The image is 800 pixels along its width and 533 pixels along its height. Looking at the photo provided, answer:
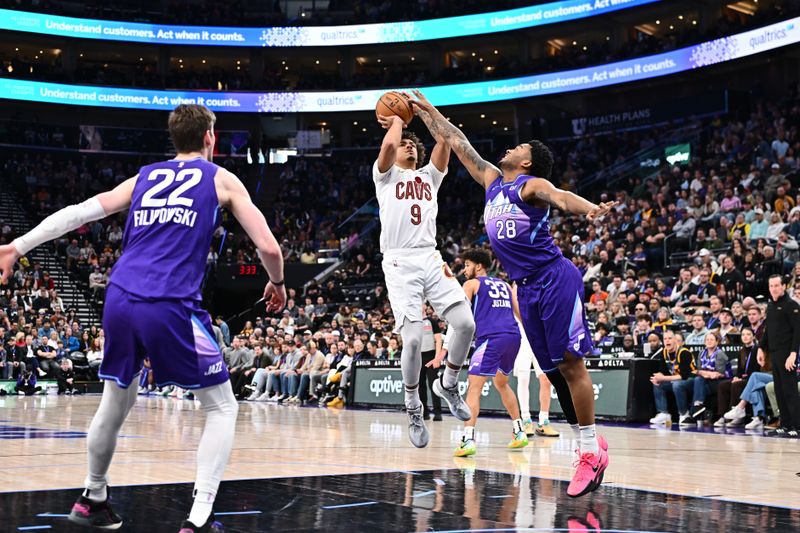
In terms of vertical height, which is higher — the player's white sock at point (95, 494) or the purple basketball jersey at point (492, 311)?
the purple basketball jersey at point (492, 311)

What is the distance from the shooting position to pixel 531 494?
20.7 feet

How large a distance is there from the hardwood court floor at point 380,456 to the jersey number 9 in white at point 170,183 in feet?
8.21

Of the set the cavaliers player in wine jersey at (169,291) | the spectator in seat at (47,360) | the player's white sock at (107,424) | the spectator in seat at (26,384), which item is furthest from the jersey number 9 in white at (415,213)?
the spectator in seat at (47,360)

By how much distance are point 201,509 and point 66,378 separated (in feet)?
→ 68.5

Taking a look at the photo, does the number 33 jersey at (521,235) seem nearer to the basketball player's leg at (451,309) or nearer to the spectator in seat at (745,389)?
the basketball player's leg at (451,309)

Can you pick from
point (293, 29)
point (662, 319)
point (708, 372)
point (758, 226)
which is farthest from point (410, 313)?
point (293, 29)

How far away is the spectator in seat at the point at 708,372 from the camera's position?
13594 millimetres

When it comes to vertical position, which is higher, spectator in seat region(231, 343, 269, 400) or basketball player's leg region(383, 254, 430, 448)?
basketball player's leg region(383, 254, 430, 448)

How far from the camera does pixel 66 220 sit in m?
4.56

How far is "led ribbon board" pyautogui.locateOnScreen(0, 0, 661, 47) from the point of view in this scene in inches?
1412

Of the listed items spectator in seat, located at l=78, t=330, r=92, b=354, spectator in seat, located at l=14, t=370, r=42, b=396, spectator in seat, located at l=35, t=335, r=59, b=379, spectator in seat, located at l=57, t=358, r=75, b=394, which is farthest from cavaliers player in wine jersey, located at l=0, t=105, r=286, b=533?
spectator in seat, located at l=78, t=330, r=92, b=354

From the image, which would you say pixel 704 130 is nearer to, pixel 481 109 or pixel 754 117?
pixel 754 117

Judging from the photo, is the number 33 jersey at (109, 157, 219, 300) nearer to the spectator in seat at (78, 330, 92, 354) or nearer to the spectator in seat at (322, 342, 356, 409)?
the spectator in seat at (322, 342, 356, 409)

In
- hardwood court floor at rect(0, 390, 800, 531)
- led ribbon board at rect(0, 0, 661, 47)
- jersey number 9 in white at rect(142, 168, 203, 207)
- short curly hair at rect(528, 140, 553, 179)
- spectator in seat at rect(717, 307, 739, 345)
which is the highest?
led ribbon board at rect(0, 0, 661, 47)
